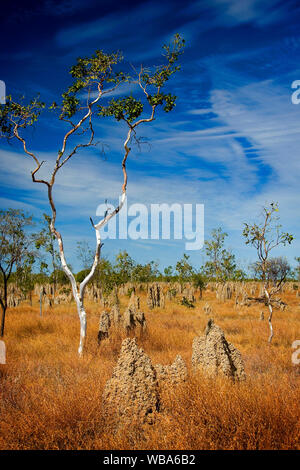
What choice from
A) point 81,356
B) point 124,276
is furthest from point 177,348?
point 124,276

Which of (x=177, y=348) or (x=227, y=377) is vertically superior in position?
(x=227, y=377)

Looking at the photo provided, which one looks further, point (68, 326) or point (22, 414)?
point (68, 326)

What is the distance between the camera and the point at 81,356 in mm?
8977

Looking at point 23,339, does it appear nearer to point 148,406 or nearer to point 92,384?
point 92,384

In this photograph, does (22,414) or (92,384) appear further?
(92,384)

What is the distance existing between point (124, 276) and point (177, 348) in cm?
2040

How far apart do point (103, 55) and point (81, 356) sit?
9943 millimetres

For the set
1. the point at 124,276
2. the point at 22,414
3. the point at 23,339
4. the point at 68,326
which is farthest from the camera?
the point at 124,276

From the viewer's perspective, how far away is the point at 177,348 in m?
10.2

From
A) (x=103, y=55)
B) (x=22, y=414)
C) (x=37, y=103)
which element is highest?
(x=103, y=55)
